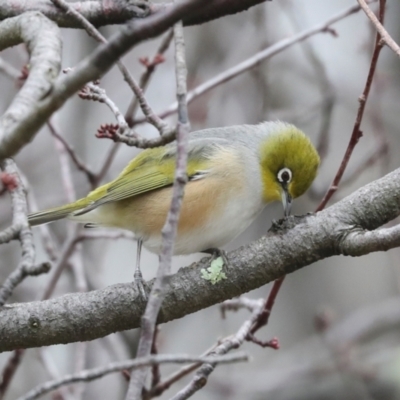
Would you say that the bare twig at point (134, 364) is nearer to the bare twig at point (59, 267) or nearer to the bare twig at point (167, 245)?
the bare twig at point (167, 245)

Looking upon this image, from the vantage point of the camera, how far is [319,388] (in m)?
6.73

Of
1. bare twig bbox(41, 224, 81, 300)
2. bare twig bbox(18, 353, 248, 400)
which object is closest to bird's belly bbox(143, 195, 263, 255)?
bare twig bbox(41, 224, 81, 300)

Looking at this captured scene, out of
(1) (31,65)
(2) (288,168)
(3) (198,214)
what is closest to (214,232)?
(3) (198,214)

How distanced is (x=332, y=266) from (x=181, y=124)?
273 inches

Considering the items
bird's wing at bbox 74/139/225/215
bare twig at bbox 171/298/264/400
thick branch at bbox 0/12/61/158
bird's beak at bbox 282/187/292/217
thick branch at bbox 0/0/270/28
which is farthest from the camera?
bird's beak at bbox 282/187/292/217

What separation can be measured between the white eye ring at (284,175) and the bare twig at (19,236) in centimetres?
169

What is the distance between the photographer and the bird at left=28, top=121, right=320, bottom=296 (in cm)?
396

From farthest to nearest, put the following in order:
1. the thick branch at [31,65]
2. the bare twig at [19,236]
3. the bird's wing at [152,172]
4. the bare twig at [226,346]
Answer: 1. the bird's wing at [152,172]
2. the bare twig at [19,236]
3. the bare twig at [226,346]
4. the thick branch at [31,65]

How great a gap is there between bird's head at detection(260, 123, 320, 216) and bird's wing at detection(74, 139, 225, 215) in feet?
1.22

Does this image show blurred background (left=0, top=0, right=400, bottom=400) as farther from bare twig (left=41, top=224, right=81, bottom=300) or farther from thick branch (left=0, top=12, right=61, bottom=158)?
thick branch (left=0, top=12, right=61, bottom=158)

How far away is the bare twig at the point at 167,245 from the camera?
5.16 ft

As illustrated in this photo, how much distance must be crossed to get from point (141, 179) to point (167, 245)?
8.24 feet

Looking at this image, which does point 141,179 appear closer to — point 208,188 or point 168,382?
point 208,188

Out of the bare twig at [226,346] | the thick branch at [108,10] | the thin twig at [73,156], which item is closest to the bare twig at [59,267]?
the thin twig at [73,156]
